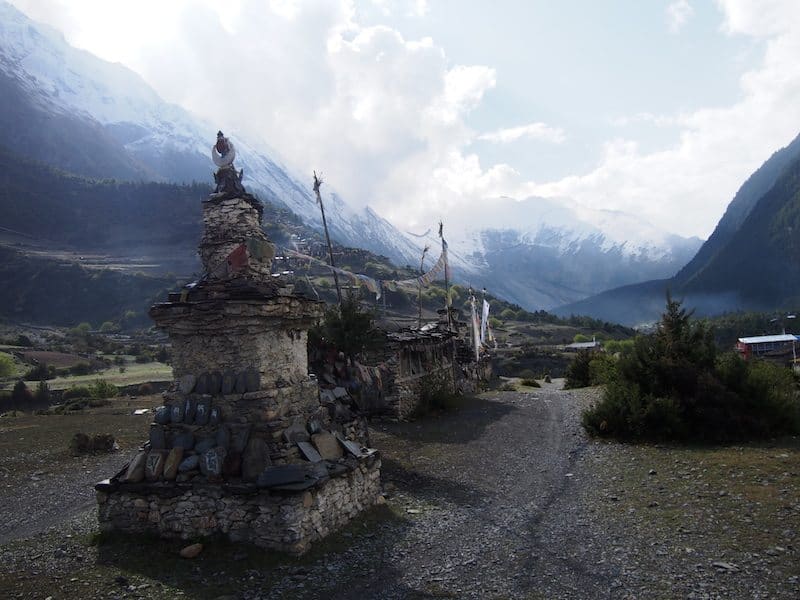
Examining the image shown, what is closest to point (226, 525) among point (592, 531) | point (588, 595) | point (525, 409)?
point (588, 595)

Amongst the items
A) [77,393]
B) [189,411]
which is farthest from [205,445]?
[77,393]

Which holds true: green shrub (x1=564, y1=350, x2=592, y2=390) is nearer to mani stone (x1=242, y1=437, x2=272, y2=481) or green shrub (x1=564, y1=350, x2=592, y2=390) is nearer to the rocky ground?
the rocky ground

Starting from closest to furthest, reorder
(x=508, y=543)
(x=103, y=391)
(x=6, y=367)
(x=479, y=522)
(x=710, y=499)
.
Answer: (x=508, y=543) → (x=479, y=522) → (x=710, y=499) → (x=103, y=391) → (x=6, y=367)

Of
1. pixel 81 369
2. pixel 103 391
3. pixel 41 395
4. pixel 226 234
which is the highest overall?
pixel 226 234

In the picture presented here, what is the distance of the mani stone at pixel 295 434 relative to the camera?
798 cm

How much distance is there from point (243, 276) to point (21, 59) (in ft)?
792

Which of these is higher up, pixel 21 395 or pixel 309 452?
pixel 309 452

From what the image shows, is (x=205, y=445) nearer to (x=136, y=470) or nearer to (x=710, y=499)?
(x=136, y=470)

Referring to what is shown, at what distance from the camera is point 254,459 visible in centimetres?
743

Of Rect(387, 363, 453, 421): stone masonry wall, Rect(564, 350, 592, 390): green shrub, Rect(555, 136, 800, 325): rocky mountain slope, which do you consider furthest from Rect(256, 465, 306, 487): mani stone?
Rect(555, 136, 800, 325): rocky mountain slope

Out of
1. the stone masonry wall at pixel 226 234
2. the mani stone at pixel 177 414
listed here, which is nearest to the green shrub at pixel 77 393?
the stone masonry wall at pixel 226 234

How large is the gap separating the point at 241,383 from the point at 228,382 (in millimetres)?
198

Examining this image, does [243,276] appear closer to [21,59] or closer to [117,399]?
[117,399]

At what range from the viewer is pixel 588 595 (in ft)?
18.9
